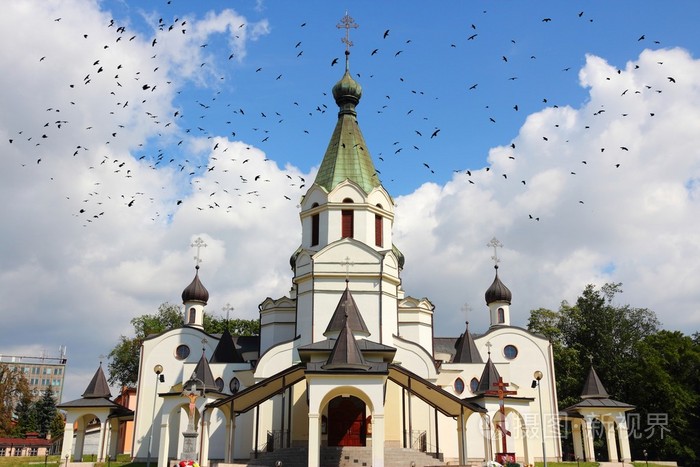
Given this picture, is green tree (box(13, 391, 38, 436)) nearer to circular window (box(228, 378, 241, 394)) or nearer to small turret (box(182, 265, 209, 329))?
small turret (box(182, 265, 209, 329))

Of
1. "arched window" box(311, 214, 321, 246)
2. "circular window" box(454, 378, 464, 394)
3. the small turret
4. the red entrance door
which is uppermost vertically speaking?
"arched window" box(311, 214, 321, 246)

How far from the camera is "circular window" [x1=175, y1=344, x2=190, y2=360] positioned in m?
34.8

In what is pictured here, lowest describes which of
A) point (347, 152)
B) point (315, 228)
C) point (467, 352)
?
point (467, 352)

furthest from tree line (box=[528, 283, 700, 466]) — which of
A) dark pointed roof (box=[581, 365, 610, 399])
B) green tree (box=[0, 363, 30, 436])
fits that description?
green tree (box=[0, 363, 30, 436])

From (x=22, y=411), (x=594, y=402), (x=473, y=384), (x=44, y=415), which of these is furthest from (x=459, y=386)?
(x=22, y=411)

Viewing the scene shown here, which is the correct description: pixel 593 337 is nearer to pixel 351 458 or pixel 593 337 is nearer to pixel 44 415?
pixel 351 458

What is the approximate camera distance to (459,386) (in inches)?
1296

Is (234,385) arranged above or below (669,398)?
above

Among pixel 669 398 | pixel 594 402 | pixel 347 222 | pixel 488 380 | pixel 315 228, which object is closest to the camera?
pixel 488 380

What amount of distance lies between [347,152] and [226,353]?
12.0 metres

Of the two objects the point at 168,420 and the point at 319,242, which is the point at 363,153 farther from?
the point at 168,420

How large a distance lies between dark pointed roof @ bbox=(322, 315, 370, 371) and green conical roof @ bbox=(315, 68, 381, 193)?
1121 centimetres

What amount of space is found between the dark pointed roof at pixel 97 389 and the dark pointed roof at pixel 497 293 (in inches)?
858

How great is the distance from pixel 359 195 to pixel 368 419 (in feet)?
35.1
